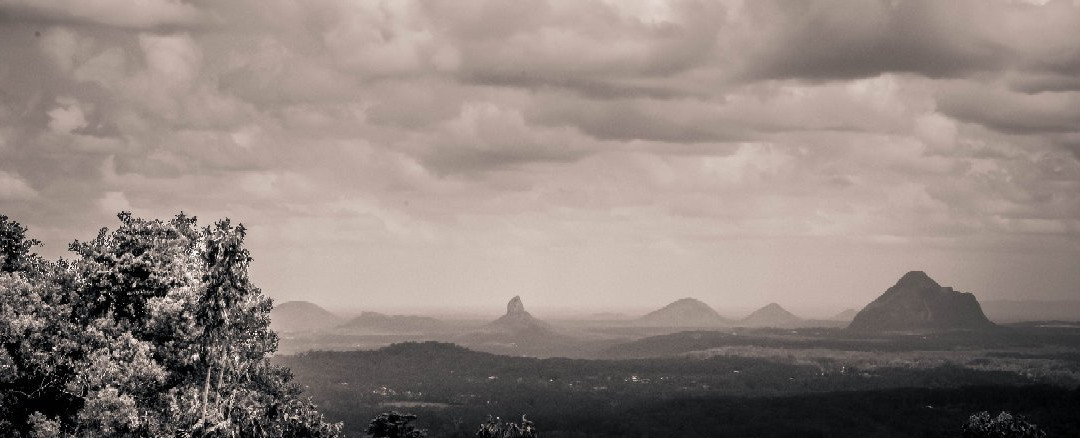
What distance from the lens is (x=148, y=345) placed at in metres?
59.2

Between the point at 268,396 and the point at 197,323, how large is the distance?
6.18 metres

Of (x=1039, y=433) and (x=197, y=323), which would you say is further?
(x=1039, y=433)

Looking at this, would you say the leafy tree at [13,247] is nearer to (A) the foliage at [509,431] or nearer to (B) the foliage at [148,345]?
(B) the foliage at [148,345]

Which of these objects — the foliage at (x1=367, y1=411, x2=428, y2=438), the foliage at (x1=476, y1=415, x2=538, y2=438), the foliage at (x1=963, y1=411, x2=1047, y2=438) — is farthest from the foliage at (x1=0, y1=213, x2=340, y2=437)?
the foliage at (x1=963, y1=411, x2=1047, y2=438)

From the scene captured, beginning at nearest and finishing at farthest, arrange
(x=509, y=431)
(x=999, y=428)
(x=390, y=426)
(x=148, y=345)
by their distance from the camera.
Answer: (x=390, y=426), (x=509, y=431), (x=148, y=345), (x=999, y=428)

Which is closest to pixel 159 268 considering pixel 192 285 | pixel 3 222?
pixel 192 285

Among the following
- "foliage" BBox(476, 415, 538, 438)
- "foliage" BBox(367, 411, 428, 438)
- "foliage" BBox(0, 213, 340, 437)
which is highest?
"foliage" BBox(0, 213, 340, 437)

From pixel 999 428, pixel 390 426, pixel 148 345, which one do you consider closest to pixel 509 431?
pixel 390 426

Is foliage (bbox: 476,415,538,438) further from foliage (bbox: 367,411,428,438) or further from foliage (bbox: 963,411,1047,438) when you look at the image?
foliage (bbox: 963,411,1047,438)

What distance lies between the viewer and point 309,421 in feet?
187

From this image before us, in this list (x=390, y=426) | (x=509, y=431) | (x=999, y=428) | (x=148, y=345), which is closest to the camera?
(x=390, y=426)

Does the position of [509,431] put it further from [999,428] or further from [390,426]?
[999,428]

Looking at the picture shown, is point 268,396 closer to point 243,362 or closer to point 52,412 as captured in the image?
point 243,362

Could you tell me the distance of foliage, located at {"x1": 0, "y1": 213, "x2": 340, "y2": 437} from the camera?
187 feet
